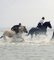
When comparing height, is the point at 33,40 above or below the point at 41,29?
below

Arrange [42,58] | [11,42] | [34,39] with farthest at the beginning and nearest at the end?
1. [34,39]
2. [11,42]
3. [42,58]

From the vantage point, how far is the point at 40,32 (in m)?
23.8

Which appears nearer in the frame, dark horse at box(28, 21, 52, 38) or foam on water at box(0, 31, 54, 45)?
foam on water at box(0, 31, 54, 45)

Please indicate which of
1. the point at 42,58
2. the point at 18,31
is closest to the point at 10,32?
the point at 18,31

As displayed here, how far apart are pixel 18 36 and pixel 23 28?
2.47ft

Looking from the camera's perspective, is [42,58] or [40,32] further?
[40,32]

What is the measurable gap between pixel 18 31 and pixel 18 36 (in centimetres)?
Result: 34

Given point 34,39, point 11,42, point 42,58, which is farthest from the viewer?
point 34,39

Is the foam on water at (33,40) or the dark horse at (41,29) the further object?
the dark horse at (41,29)

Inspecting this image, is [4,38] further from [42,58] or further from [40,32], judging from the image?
[42,58]

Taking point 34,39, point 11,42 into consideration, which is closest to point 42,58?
point 11,42

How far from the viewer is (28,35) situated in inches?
947

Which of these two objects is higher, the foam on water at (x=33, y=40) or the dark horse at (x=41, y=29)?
the dark horse at (x=41, y=29)

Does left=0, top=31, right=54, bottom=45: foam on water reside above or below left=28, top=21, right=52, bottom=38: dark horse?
below
